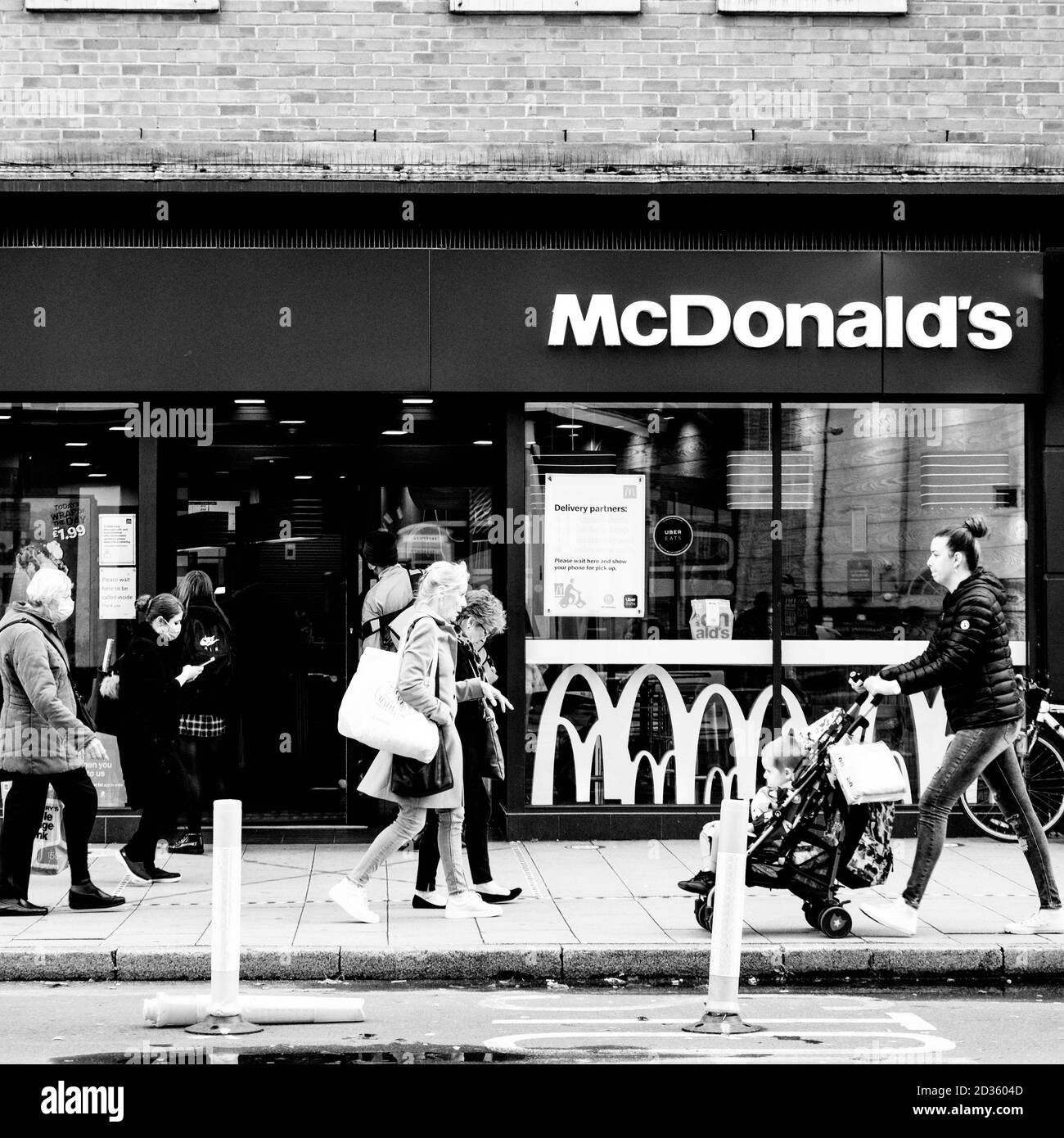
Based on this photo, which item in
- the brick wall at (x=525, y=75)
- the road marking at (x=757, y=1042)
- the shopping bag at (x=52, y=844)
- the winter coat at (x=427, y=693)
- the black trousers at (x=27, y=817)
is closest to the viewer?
the road marking at (x=757, y=1042)

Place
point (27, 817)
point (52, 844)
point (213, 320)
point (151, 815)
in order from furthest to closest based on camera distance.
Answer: point (213, 320)
point (52, 844)
point (151, 815)
point (27, 817)

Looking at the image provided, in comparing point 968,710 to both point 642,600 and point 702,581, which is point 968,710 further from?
point 642,600

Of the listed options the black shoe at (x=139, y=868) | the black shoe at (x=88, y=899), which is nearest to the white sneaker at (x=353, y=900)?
the black shoe at (x=88, y=899)

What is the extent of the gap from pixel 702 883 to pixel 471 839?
1.56 m

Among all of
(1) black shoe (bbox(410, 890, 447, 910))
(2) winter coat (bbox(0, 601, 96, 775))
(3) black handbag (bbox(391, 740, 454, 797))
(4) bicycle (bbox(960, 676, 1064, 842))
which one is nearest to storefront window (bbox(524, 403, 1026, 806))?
(4) bicycle (bbox(960, 676, 1064, 842))

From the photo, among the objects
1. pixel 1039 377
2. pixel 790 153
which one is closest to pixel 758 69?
pixel 790 153

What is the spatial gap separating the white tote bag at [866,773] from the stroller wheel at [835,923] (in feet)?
1.92

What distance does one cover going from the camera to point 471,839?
8.76 meters

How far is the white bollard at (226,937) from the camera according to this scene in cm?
598

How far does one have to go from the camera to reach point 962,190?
34.6 feet

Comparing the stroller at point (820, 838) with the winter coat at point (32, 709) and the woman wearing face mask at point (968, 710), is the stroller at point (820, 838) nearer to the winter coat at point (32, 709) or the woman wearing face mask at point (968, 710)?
the woman wearing face mask at point (968, 710)

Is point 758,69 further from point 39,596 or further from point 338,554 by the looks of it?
point 39,596

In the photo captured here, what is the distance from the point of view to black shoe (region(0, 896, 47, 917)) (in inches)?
324

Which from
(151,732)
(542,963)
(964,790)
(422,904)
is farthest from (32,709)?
(964,790)
